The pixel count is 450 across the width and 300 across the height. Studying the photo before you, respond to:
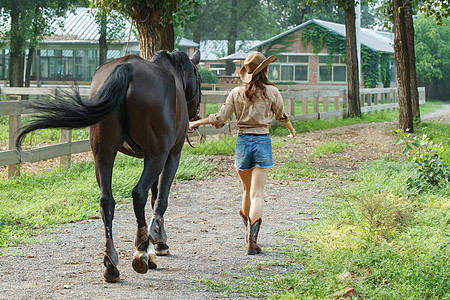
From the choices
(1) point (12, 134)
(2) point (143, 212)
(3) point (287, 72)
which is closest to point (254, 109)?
(2) point (143, 212)

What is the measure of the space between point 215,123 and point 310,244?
1.51m

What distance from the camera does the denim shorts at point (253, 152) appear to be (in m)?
5.55

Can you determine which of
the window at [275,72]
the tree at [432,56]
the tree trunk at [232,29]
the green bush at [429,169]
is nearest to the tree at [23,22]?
the green bush at [429,169]

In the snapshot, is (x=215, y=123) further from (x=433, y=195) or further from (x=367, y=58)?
(x=367, y=58)

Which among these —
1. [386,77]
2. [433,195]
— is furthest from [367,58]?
[433,195]

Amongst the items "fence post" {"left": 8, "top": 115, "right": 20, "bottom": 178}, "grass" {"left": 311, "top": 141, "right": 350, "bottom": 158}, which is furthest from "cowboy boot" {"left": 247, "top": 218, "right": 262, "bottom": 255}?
"grass" {"left": 311, "top": 141, "right": 350, "bottom": 158}

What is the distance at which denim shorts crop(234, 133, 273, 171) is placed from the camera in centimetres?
555

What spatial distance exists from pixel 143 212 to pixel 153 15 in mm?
6168

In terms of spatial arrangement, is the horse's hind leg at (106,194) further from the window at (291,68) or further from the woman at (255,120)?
the window at (291,68)

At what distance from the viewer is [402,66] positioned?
623 inches

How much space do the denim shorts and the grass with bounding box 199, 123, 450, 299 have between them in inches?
33.6

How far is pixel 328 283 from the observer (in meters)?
4.32

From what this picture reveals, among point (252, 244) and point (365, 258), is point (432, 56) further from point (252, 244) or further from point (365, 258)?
point (365, 258)

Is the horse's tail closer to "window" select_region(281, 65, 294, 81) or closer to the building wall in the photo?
the building wall
